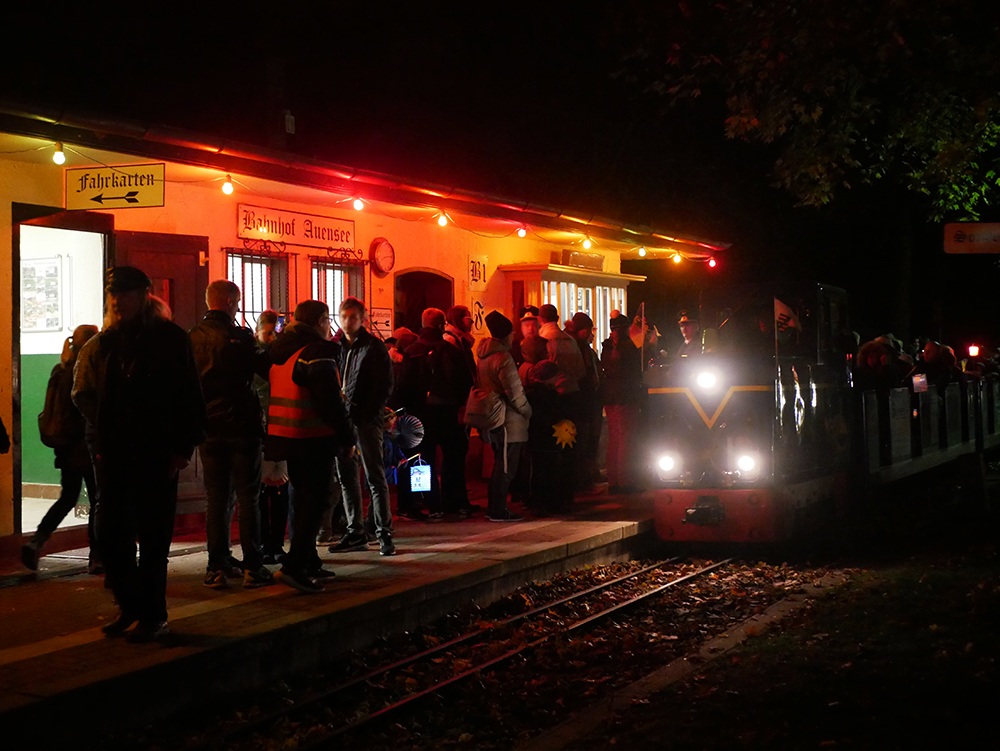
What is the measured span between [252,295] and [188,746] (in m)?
7.18

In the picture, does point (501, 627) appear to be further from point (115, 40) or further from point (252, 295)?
point (115, 40)

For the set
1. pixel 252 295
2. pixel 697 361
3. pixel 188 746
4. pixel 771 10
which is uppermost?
pixel 771 10

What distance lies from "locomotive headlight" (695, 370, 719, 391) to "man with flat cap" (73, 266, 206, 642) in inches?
219

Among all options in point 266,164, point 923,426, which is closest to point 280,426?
point 266,164

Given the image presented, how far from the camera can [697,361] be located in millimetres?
11047

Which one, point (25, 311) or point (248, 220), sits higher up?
point (248, 220)

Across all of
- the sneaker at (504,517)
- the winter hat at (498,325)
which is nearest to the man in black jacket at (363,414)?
the winter hat at (498,325)

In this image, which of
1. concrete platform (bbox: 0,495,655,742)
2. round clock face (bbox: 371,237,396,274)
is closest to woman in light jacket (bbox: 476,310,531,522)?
concrete platform (bbox: 0,495,655,742)

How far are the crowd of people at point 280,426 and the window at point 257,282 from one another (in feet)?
4.66

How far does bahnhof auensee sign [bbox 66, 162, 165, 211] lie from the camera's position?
30.2 feet

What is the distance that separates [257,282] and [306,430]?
4.88 meters

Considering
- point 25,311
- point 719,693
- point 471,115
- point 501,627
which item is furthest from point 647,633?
point 471,115

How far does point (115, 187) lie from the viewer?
933 cm

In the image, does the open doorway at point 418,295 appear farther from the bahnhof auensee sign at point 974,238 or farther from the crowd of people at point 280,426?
the bahnhof auensee sign at point 974,238
